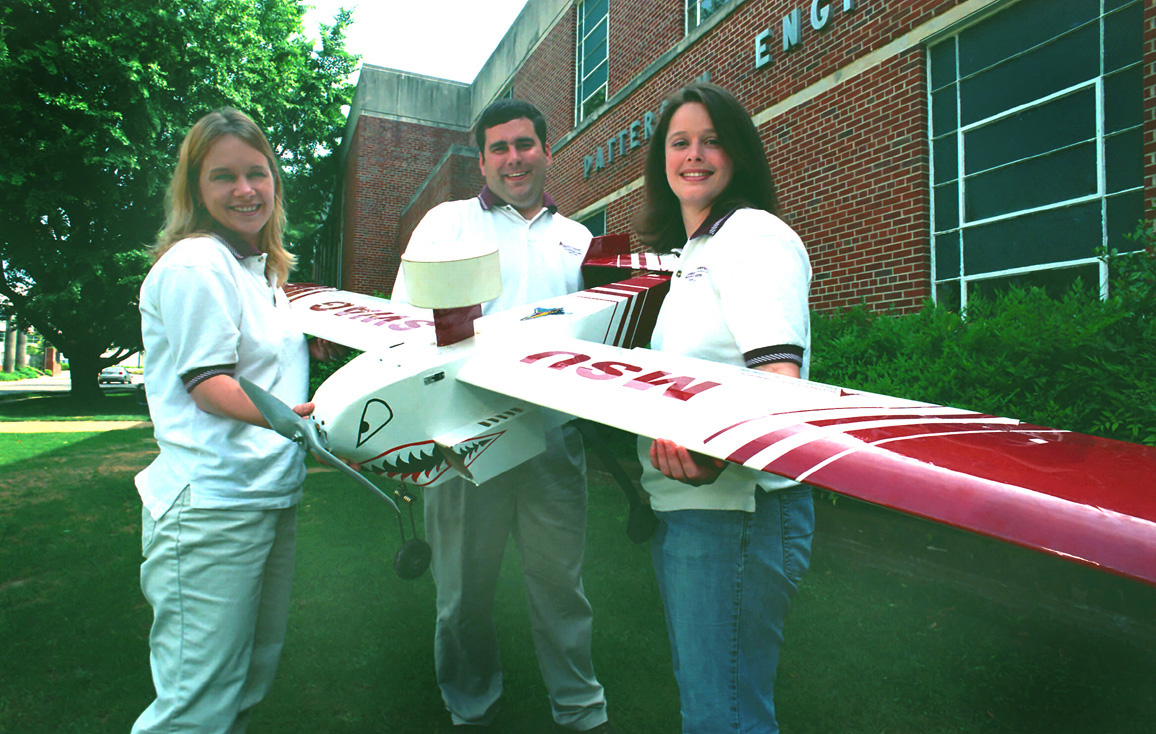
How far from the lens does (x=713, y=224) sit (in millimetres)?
1671

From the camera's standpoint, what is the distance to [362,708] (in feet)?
9.51

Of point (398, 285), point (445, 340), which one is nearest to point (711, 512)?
point (445, 340)

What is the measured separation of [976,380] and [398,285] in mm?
2996

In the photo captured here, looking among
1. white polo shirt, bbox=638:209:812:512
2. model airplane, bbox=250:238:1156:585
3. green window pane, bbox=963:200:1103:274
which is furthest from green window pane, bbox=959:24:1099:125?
white polo shirt, bbox=638:209:812:512

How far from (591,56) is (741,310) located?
13317 millimetres

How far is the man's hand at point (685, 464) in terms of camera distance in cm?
134

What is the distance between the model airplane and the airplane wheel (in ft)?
0.60

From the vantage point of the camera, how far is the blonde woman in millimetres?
1668

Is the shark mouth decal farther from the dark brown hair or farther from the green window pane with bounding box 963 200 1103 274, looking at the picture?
the green window pane with bounding box 963 200 1103 274

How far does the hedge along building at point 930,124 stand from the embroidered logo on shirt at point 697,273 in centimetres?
336

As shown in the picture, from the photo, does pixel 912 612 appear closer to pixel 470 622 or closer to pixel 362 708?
pixel 470 622

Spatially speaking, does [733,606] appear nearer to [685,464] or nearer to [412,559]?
[685,464]

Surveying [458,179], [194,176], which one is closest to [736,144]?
[194,176]

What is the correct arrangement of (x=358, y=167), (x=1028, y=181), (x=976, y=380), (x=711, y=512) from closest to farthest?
1. (x=711, y=512)
2. (x=976, y=380)
3. (x=1028, y=181)
4. (x=358, y=167)
